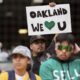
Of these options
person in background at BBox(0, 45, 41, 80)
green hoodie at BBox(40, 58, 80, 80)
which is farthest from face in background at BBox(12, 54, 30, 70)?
green hoodie at BBox(40, 58, 80, 80)

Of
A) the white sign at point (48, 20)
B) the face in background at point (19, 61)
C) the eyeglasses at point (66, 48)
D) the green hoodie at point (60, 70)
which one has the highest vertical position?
the white sign at point (48, 20)

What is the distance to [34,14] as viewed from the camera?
21.5ft

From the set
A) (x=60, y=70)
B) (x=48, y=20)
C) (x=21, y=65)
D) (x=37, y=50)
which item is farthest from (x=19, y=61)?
(x=48, y=20)

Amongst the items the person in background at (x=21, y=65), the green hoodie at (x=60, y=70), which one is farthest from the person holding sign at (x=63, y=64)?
the person in background at (x=21, y=65)

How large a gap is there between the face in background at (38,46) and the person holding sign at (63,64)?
3.06 feet

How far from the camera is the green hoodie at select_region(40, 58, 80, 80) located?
531 cm

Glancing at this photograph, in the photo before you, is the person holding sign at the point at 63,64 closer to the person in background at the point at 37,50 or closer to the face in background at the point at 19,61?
the face in background at the point at 19,61

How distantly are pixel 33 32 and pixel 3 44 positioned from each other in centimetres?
1047

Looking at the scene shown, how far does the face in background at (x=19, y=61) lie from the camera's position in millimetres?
5070

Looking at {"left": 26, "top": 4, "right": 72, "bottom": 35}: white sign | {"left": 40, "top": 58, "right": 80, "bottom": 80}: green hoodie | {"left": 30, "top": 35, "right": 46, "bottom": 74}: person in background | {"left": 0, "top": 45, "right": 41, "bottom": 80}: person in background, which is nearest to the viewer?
{"left": 0, "top": 45, "right": 41, "bottom": 80}: person in background

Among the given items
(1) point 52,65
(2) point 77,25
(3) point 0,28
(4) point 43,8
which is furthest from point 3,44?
(1) point 52,65

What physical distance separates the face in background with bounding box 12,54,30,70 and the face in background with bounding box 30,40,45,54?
48.8 inches

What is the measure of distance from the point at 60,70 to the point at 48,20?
1.31 metres

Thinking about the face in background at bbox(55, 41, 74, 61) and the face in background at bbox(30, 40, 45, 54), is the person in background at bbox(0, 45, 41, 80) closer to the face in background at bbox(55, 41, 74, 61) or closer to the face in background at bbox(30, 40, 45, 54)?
the face in background at bbox(55, 41, 74, 61)
